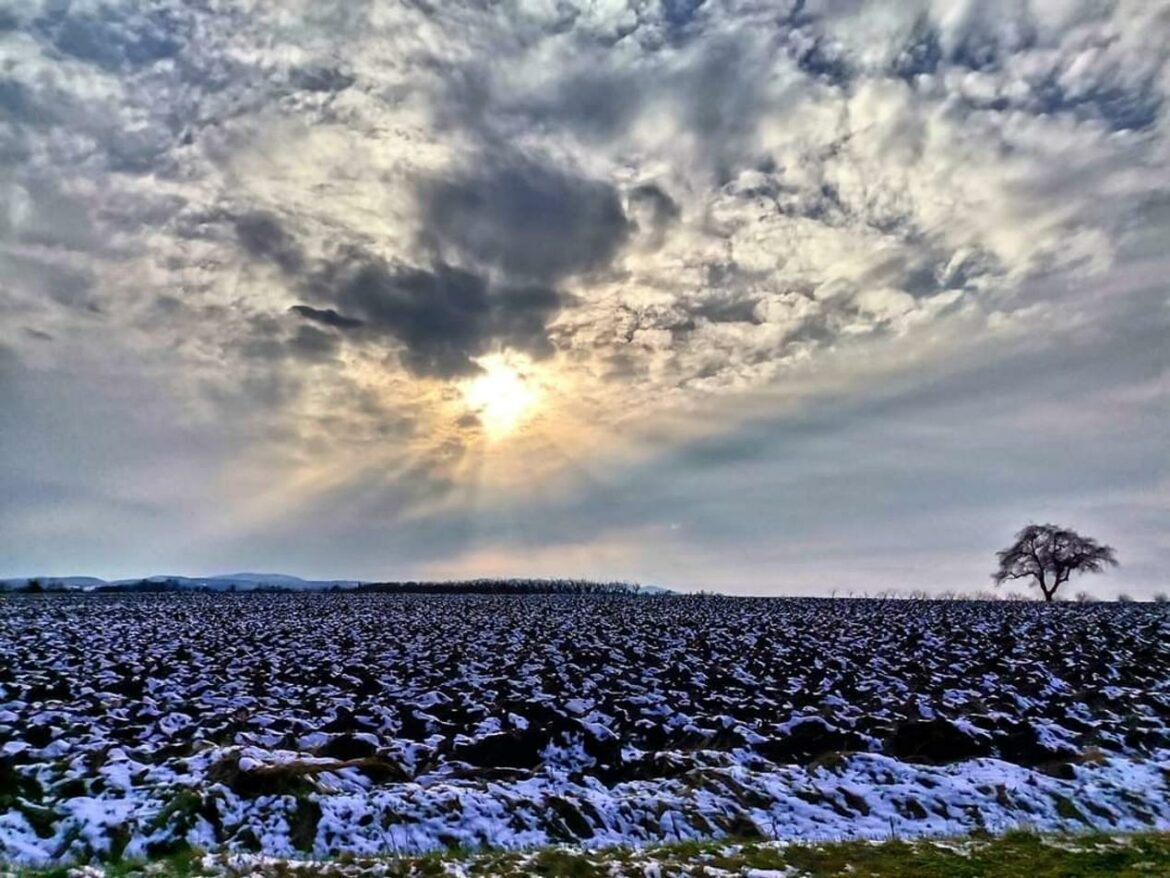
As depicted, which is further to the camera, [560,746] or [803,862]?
[560,746]

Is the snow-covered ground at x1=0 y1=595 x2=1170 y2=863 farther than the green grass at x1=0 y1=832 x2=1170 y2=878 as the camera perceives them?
Yes

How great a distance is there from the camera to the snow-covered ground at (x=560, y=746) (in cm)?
1059

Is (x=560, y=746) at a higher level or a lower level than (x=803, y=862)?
higher

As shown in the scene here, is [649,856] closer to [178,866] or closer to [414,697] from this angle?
[178,866]

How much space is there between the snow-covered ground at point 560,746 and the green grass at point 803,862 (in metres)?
1.42

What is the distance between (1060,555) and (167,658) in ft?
351

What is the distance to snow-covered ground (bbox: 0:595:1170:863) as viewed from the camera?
10594 mm

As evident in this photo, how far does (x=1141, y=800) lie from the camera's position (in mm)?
11547

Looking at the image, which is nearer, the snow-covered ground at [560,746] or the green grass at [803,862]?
the green grass at [803,862]

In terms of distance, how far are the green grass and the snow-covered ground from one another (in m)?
1.42

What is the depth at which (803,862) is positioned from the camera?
8.47 meters

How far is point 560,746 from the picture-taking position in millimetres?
14500

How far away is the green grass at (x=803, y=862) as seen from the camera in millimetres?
8031

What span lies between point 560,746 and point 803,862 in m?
6.78
